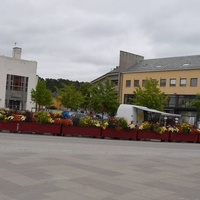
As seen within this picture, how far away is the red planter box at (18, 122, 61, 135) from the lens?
22562 mm

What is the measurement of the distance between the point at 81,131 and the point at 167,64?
4209 cm

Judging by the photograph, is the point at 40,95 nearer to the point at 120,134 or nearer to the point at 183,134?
the point at 183,134

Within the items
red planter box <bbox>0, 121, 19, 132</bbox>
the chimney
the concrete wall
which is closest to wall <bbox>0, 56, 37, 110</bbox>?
the chimney

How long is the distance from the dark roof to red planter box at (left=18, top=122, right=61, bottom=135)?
127 ft

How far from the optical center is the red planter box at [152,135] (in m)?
26.0

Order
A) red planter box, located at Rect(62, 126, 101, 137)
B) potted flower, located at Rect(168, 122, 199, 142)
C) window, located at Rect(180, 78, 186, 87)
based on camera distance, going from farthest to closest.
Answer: window, located at Rect(180, 78, 186, 87), potted flower, located at Rect(168, 122, 199, 142), red planter box, located at Rect(62, 126, 101, 137)

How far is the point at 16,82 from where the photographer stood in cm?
6156

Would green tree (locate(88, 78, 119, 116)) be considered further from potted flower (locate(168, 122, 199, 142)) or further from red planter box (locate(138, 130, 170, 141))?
red planter box (locate(138, 130, 170, 141))

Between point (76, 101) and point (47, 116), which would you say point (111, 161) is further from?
point (76, 101)

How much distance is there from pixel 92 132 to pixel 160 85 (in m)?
39.2

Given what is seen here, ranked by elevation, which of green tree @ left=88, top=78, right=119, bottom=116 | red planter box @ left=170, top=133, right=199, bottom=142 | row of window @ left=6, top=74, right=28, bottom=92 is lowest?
red planter box @ left=170, top=133, right=199, bottom=142

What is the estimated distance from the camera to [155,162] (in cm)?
1252

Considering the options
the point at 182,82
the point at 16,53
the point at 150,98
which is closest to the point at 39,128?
the point at 150,98

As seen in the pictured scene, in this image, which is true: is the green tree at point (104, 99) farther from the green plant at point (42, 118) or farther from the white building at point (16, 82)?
the green plant at point (42, 118)
